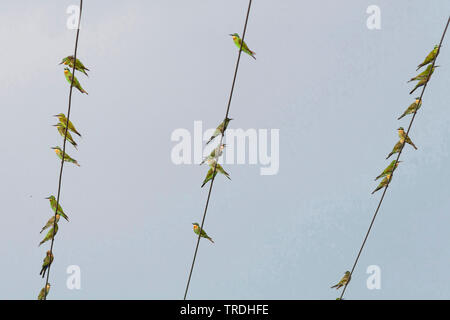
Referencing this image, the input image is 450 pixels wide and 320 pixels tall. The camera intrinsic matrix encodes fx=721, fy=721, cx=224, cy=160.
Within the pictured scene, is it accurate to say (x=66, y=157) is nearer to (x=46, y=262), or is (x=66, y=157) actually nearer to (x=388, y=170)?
(x=46, y=262)

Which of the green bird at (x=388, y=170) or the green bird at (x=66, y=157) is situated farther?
the green bird at (x=66, y=157)

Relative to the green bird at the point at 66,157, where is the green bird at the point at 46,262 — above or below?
below

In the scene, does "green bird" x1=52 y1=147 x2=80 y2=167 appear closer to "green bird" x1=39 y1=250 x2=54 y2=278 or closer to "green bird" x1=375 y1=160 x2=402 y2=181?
"green bird" x1=39 y1=250 x2=54 y2=278

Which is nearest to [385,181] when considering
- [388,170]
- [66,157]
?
[388,170]

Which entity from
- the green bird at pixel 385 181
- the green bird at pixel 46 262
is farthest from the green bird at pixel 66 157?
the green bird at pixel 385 181

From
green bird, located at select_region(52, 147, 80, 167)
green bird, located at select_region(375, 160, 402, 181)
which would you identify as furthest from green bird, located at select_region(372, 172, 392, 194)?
green bird, located at select_region(52, 147, 80, 167)

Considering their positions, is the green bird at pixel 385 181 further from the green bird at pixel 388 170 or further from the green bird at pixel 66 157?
the green bird at pixel 66 157

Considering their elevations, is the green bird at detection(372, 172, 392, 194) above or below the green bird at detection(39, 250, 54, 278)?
above
